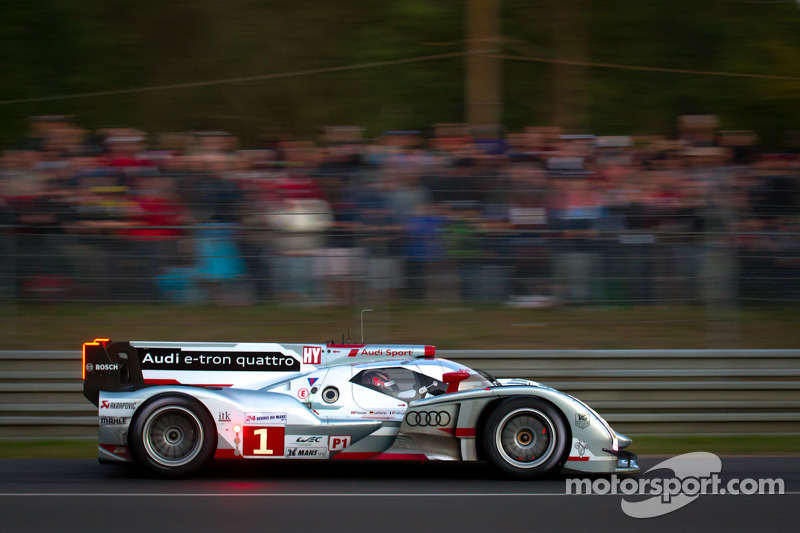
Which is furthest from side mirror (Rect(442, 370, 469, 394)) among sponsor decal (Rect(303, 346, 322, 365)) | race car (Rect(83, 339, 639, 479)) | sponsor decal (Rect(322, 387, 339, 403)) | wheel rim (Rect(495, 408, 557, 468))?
sponsor decal (Rect(303, 346, 322, 365))

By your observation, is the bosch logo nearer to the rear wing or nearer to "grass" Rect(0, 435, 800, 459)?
the rear wing

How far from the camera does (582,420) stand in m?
6.45

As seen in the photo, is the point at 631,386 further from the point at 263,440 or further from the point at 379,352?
the point at 263,440

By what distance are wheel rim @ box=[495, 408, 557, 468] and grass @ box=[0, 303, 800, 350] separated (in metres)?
2.51

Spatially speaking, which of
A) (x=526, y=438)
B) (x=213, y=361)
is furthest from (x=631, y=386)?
(x=213, y=361)

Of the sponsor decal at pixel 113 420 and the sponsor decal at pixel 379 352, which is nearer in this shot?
the sponsor decal at pixel 113 420

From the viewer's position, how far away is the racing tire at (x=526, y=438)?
644cm

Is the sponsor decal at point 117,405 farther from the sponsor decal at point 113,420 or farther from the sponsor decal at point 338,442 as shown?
the sponsor decal at point 338,442

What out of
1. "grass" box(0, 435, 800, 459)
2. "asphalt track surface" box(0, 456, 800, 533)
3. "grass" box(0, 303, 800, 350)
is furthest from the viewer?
"grass" box(0, 303, 800, 350)

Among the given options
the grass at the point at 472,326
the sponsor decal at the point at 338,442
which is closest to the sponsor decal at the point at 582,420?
the sponsor decal at the point at 338,442

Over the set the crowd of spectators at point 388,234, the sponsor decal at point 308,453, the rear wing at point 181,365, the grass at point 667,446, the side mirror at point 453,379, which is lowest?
the grass at point 667,446

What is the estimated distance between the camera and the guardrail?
8.53 m

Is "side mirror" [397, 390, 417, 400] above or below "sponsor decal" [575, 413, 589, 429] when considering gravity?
above
